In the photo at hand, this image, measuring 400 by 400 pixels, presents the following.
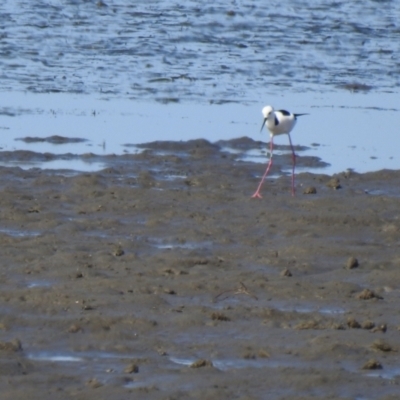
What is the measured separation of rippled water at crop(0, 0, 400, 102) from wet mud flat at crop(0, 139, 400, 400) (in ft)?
17.0

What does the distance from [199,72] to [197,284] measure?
10.7 m

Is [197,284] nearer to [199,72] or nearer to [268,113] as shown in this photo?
[268,113]

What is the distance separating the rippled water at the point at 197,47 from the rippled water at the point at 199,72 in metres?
0.03

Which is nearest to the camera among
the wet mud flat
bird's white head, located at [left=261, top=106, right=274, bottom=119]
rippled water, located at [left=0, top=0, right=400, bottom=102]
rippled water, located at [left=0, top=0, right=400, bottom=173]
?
the wet mud flat

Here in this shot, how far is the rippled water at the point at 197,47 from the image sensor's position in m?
17.7

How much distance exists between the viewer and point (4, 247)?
9.17m

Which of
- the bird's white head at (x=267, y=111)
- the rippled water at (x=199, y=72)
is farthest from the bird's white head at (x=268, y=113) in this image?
the rippled water at (x=199, y=72)

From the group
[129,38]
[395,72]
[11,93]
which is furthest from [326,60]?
[11,93]

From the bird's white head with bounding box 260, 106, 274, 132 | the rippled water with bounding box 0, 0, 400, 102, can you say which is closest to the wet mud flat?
the bird's white head with bounding box 260, 106, 274, 132

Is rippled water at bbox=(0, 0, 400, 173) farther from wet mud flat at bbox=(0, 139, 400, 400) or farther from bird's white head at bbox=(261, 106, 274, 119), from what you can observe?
wet mud flat at bbox=(0, 139, 400, 400)

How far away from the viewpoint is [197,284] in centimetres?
836

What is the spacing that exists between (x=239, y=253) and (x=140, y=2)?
738 inches

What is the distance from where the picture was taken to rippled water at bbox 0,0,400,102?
58.0ft

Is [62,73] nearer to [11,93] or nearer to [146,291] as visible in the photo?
[11,93]
